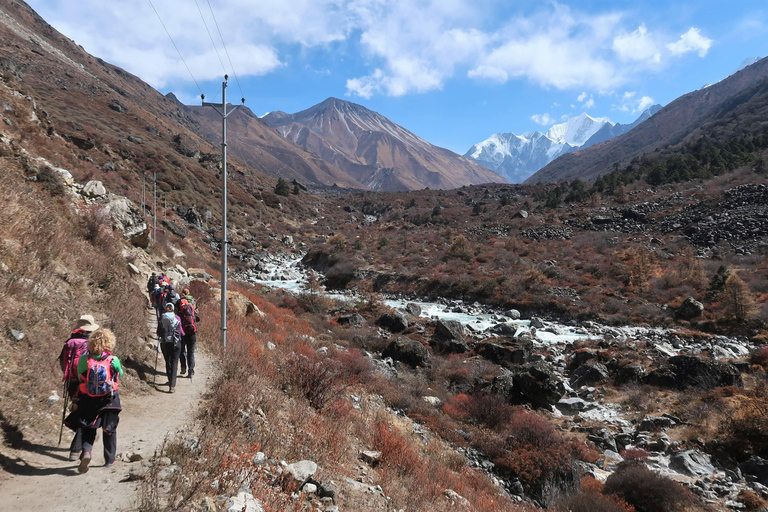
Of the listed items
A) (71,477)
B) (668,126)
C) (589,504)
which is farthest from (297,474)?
(668,126)

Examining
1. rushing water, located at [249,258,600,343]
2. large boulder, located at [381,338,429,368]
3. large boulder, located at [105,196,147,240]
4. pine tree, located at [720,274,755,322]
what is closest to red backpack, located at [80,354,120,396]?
large boulder, located at [105,196,147,240]

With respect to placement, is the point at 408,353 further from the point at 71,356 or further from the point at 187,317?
the point at 71,356

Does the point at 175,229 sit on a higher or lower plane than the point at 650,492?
higher

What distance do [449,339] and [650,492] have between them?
10644 mm

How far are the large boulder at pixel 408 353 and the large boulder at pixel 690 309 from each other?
1444 cm

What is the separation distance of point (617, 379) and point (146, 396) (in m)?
14.4

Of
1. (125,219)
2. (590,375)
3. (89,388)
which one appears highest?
(125,219)

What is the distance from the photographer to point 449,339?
17297mm

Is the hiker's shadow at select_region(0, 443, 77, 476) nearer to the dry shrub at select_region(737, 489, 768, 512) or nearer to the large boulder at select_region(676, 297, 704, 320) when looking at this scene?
the dry shrub at select_region(737, 489, 768, 512)

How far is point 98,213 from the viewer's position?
11430 millimetres

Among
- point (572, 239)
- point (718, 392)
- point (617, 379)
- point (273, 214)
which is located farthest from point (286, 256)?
point (718, 392)

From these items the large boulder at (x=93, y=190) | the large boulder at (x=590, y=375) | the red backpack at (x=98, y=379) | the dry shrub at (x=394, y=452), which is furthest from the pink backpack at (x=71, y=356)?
the large boulder at (x=590, y=375)

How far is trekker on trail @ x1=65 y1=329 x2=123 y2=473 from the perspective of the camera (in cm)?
363

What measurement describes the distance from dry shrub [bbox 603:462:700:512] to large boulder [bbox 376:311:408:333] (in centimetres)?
1308
